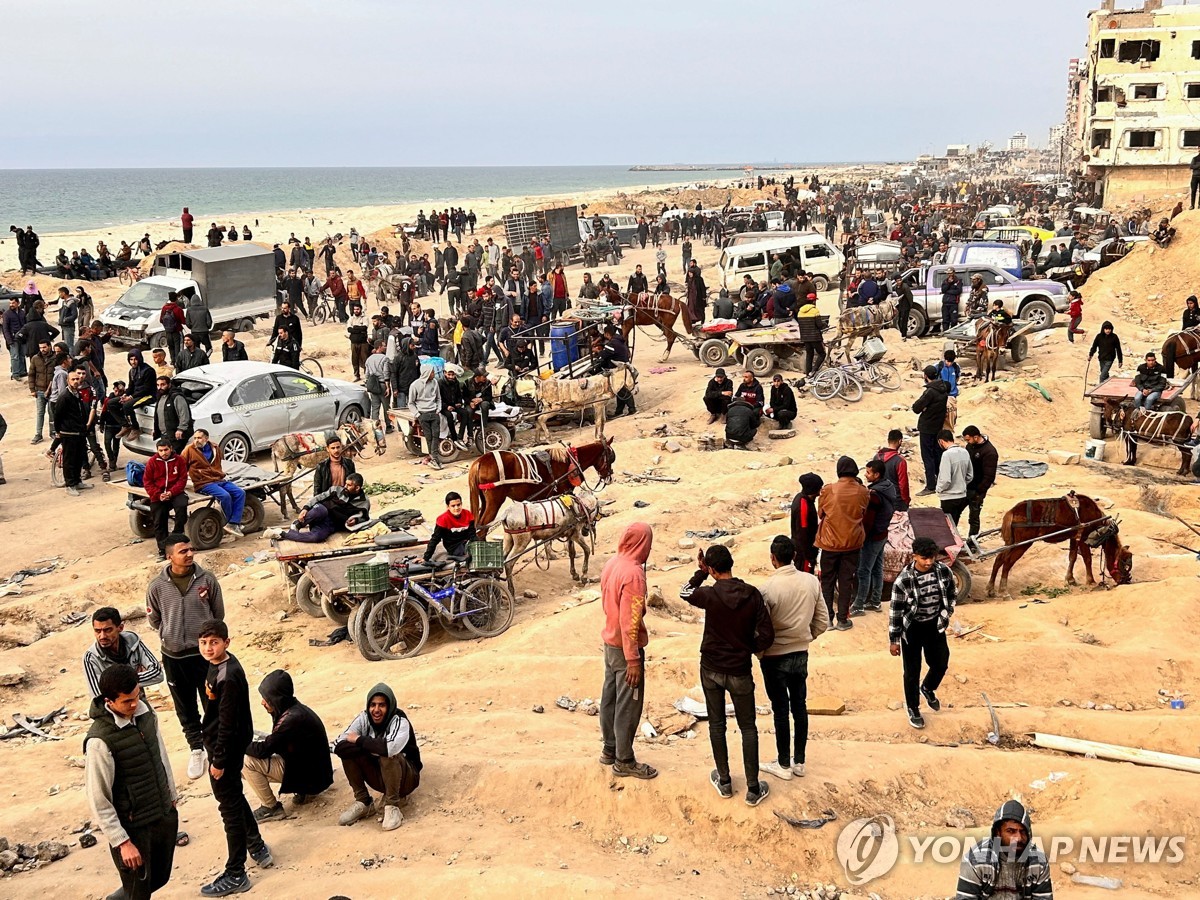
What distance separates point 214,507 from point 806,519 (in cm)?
680

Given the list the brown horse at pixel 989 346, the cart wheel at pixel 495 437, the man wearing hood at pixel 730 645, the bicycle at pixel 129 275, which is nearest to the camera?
the man wearing hood at pixel 730 645

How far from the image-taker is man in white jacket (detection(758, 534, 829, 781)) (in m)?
5.93

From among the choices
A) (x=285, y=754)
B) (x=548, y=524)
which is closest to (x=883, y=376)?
(x=548, y=524)

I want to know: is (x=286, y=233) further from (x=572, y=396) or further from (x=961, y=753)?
(x=961, y=753)

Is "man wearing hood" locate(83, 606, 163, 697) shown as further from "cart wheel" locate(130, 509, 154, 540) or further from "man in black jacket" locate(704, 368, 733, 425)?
"man in black jacket" locate(704, 368, 733, 425)

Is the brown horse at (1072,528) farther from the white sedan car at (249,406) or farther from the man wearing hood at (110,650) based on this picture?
the white sedan car at (249,406)

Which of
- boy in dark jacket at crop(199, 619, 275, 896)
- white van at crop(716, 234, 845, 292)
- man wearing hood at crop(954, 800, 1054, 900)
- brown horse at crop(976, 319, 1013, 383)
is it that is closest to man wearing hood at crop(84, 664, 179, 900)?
boy in dark jacket at crop(199, 619, 275, 896)

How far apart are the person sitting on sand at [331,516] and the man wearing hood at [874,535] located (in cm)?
477

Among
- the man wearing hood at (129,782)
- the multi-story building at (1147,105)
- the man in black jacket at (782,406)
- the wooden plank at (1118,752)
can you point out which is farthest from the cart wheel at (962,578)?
the multi-story building at (1147,105)

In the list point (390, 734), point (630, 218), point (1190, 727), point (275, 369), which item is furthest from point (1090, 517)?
point (630, 218)

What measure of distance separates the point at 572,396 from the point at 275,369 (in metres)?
4.31

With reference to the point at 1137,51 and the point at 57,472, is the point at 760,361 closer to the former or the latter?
the point at 57,472

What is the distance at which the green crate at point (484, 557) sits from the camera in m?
9.02

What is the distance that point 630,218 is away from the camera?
47.5 meters
